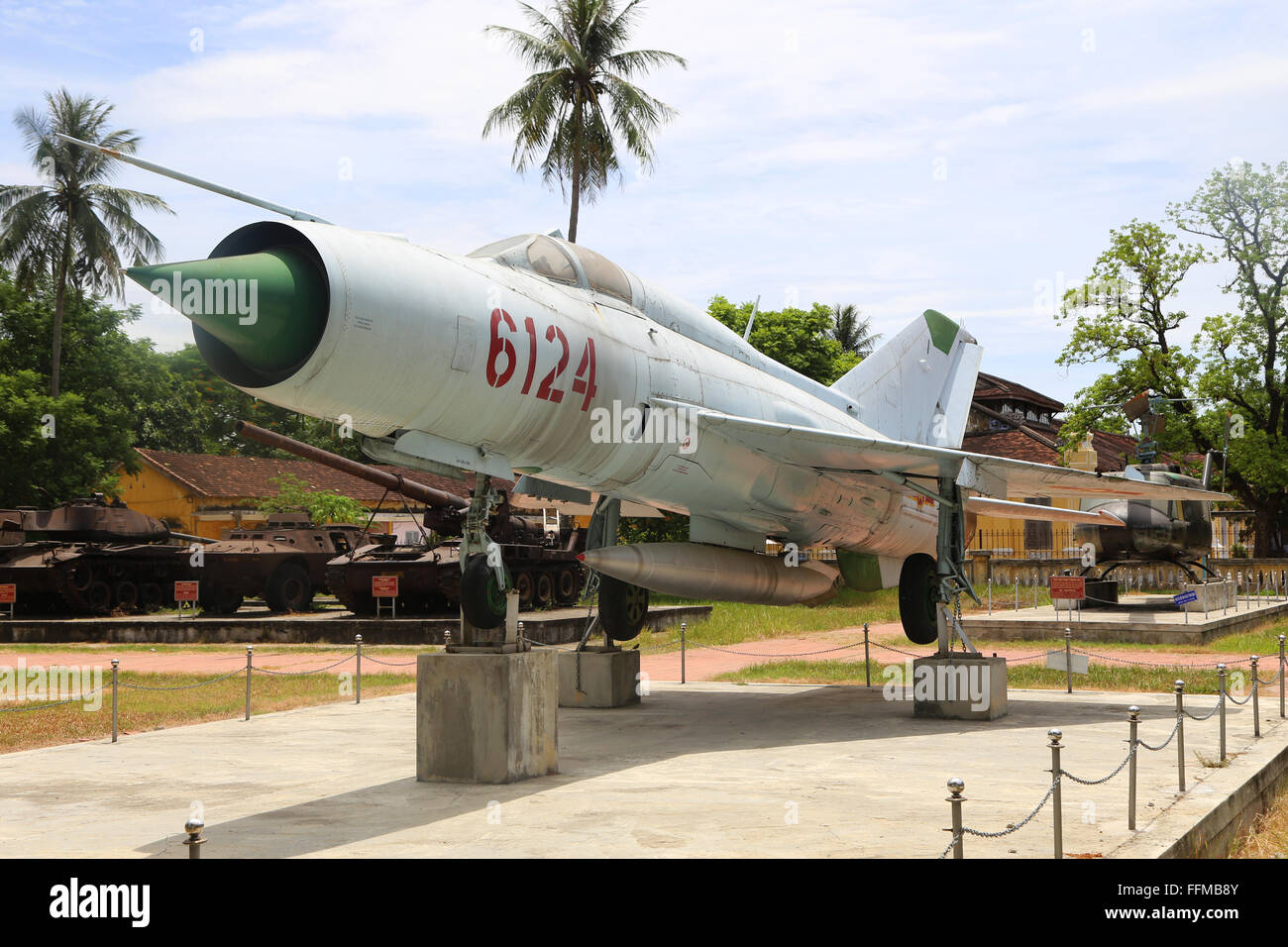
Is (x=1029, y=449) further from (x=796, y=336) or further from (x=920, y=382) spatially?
(x=920, y=382)

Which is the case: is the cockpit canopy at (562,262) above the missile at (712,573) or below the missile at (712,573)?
above

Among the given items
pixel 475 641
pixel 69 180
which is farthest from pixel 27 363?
pixel 475 641

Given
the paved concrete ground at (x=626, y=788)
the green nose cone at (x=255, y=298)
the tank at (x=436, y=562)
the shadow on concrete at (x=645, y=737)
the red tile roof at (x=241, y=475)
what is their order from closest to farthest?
the green nose cone at (x=255, y=298) → the paved concrete ground at (x=626, y=788) → the shadow on concrete at (x=645, y=737) → the tank at (x=436, y=562) → the red tile roof at (x=241, y=475)

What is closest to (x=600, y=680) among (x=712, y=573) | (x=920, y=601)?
(x=712, y=573)

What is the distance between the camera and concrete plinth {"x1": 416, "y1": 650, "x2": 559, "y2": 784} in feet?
27.9

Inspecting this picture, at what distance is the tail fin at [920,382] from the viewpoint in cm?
1567

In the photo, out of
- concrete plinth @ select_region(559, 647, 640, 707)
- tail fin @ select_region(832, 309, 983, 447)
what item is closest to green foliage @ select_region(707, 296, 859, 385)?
tail fin @ select_region(832, 309, 983, 447)

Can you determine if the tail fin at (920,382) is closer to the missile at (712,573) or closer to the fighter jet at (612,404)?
the fighter jet at (612,404)

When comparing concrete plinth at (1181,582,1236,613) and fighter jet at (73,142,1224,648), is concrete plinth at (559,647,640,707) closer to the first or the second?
fighter jet at (73,142,1224,648)

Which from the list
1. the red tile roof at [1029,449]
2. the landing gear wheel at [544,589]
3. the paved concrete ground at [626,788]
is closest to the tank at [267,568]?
the landing gear wheel at [544,589]

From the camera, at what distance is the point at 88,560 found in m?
28.7

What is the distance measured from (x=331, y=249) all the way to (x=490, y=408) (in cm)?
180

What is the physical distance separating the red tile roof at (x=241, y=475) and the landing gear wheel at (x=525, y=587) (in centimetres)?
1928

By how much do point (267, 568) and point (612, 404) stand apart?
21920 mm
